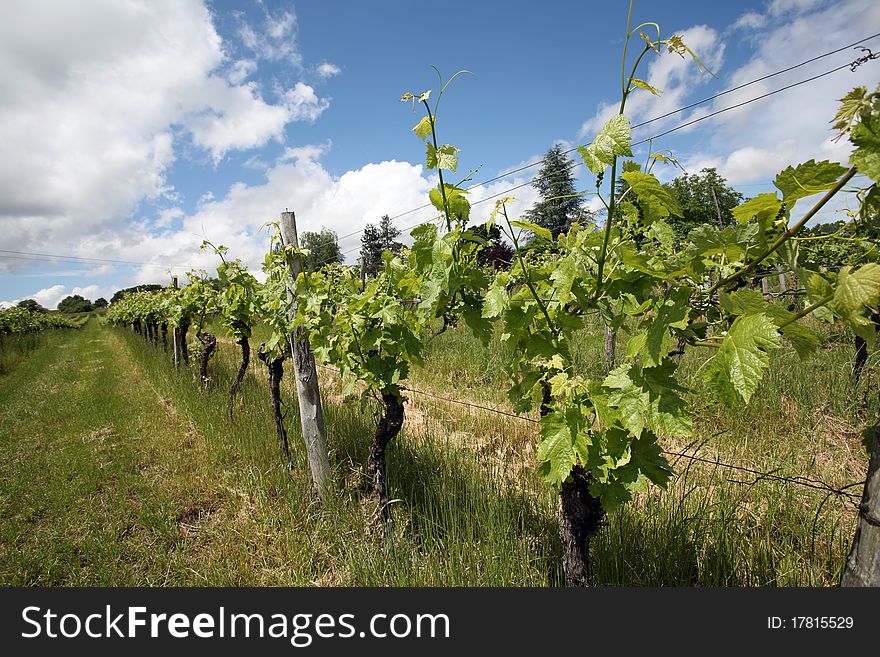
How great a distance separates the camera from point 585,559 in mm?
1965

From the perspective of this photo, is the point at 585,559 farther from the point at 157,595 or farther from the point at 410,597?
the point at 157,595

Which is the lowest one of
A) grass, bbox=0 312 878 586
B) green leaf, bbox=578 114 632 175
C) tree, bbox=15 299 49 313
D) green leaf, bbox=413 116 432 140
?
grass, bbox=0 312 878 586

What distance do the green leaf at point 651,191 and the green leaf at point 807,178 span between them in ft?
0.83

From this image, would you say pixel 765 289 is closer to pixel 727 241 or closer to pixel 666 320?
pixel 727 241

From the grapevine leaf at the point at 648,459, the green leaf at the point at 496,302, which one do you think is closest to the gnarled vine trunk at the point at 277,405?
the green leaf at the point at 496,302

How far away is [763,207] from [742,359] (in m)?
0.42

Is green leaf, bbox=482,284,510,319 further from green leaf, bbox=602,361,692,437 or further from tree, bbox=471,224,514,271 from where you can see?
green leaf, bbox=602,361,692,437

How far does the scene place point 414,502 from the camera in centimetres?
323

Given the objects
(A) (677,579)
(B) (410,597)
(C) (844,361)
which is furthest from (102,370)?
(C) (844,361)

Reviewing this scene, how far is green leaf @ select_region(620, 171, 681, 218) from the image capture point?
4.23 ft

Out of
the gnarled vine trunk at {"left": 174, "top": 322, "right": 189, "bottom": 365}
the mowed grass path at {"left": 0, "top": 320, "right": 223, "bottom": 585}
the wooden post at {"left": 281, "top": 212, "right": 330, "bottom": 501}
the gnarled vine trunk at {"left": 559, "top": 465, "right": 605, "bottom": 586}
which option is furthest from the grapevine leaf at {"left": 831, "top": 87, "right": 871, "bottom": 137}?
the gnarled vine trunk at {"left": 174, "top": 322, "right": 189, "bottom": 365}

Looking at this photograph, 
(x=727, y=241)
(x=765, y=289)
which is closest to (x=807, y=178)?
(x=727, y=241)

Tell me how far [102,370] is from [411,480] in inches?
507

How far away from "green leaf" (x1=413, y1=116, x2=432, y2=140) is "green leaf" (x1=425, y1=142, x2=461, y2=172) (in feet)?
0.13
